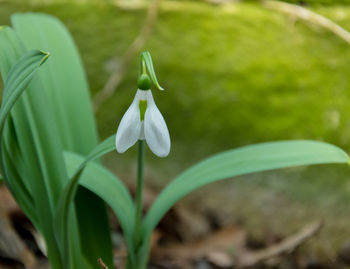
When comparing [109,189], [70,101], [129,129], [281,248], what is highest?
[129,129]

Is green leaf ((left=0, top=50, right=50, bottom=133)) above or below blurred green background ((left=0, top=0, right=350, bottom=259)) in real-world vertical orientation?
above

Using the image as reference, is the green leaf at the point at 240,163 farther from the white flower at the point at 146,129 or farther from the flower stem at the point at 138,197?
the white flower at the point at 146,129

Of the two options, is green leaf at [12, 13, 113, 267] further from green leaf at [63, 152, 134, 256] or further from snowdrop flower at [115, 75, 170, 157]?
snowdrop flower at [115, 75, 170, 157]

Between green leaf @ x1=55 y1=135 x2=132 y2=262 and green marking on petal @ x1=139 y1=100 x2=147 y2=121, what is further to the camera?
green leaf @ x1=55 y1=135 x2=132 y2=262

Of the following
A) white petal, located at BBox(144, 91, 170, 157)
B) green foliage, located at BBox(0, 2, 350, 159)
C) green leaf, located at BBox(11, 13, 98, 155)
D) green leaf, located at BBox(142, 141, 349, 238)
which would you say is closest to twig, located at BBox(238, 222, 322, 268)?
green foliage, located at BBox(0, 2, 350, 159)

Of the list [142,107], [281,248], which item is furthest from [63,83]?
[281,248]

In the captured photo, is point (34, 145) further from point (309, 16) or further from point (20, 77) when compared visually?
point (309, 16)

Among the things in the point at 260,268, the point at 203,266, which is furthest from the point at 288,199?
the point at 203,266
